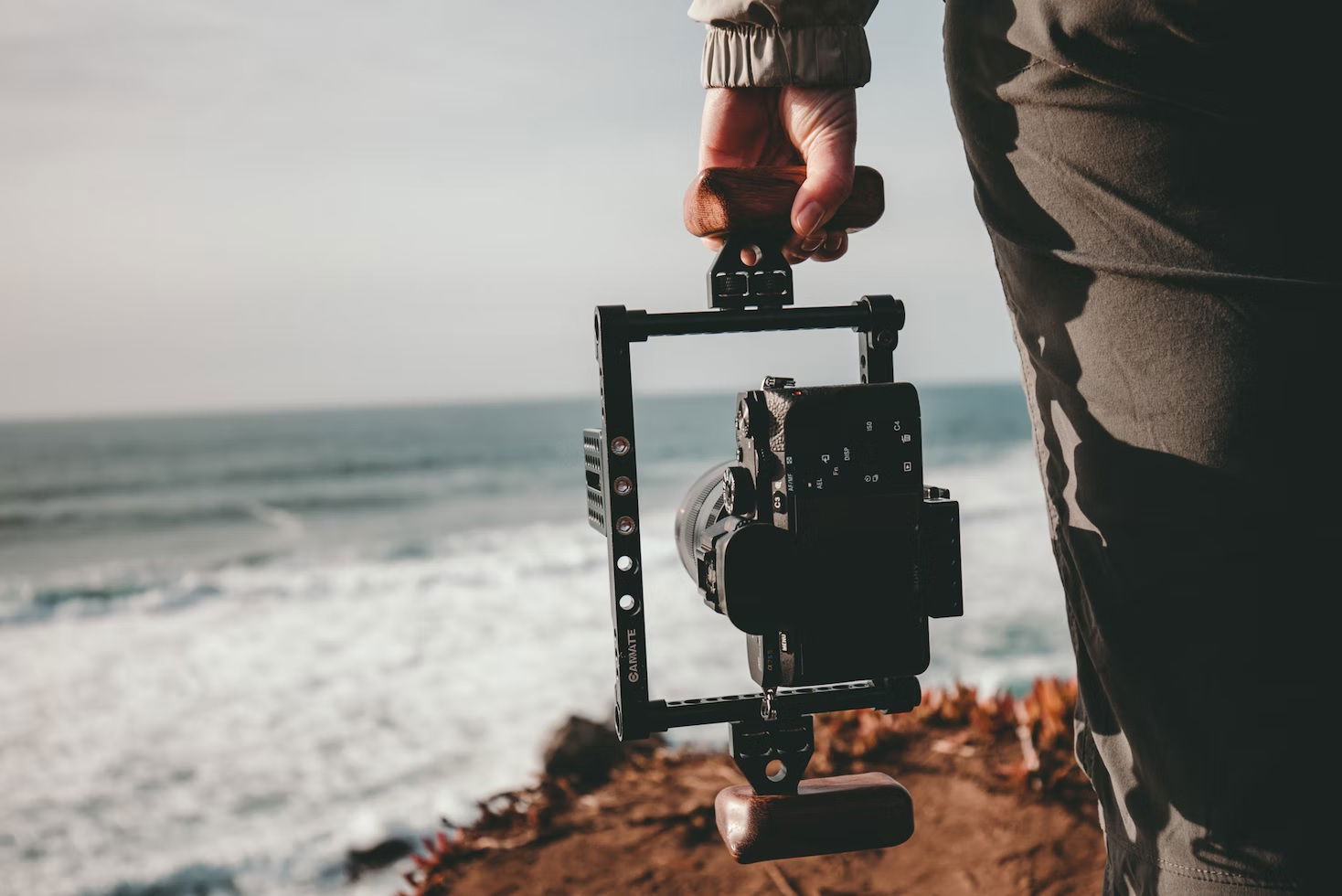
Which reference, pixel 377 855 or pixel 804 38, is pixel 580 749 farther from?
pixel 804 38

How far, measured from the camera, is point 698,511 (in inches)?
61.4

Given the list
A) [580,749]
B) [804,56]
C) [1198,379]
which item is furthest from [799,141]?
[580,749]

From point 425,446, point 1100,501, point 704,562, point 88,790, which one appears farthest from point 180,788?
point 425,446

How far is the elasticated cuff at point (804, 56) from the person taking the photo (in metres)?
1.43

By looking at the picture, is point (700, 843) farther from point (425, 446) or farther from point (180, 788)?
point (425, 446)

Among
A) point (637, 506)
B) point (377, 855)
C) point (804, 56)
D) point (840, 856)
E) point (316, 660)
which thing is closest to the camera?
point (637, 506)

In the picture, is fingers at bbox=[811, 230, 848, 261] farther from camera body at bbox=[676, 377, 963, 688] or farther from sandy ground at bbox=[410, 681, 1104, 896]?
sandy ground at bbox=[410, 681, 1104, 896]

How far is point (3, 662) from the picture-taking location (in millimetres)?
10148

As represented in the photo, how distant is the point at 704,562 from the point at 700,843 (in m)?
1.46

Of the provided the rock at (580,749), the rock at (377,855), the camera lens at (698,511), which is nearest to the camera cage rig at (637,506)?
the camera lens at (698,511)

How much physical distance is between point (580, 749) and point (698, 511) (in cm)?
270

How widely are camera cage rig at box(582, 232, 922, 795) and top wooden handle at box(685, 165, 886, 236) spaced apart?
0.03 metres

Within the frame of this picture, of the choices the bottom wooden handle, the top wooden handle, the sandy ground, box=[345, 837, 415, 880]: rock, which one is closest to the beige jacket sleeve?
the top wooden handle

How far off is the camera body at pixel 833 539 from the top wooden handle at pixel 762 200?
218mm
